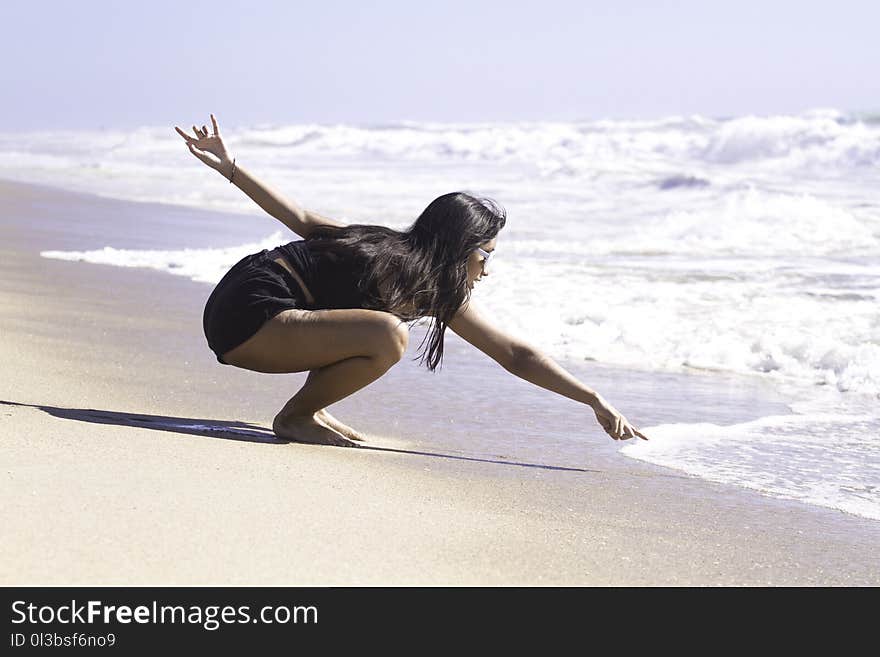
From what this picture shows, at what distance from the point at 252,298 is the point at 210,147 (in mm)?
549

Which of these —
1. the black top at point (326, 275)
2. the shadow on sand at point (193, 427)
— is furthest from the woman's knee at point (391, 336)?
the shadow on sand at point (193, 427)

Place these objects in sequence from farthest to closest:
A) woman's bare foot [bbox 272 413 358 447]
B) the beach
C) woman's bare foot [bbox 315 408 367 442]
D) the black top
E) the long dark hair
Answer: woman's bare foot [bbox 315 408 367 442] → woman's bare foot [bbox 272 413 358 447] → the black top → the long dark hair → the beach

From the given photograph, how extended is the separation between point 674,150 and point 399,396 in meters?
31.7

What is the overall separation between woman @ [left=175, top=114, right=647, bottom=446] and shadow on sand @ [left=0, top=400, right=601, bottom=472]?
124 mm

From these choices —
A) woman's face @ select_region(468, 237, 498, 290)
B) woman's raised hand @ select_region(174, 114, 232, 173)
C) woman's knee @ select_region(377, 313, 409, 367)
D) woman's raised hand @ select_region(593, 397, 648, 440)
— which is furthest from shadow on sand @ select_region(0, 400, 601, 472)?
woman's raised hand @ select_region(174, 114, 232, 173)

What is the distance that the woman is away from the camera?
382 centimetres

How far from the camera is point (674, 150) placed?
35625 mm

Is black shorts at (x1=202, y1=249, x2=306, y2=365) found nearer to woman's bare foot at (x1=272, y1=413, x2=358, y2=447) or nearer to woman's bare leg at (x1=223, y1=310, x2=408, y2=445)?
woman's bare leg at (x1=223, y1=310, x2=408, y2=445)

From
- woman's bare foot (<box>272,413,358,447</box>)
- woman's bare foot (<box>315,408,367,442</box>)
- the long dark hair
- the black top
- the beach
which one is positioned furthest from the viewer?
woman's bare foot (<box>315,408,367,442</box>)

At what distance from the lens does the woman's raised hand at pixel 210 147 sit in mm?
4012

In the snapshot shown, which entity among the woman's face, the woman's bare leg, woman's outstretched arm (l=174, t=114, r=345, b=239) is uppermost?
woman's outstretched arm (l=174, t=114, r=345, b=239)

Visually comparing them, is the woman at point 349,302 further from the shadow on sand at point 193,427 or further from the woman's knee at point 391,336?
the shadow on sand at point 193,427

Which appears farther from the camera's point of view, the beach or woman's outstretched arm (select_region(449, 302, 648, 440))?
woman's outstretched arm (select_region(449, 302, 648, 440))
